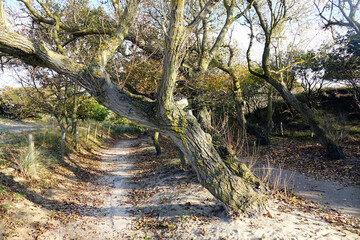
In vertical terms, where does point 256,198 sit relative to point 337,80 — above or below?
below

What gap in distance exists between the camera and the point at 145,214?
6.15 metres

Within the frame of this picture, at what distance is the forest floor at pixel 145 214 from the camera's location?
450 cm

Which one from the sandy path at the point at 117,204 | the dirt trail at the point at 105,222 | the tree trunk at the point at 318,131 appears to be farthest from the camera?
the tree trunk at the point at 318,131

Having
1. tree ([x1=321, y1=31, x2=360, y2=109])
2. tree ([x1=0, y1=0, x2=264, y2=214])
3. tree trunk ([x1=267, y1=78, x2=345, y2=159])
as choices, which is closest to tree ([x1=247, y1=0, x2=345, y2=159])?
tree trunk ([x1=267, y1=78, x2=345, y2=159])

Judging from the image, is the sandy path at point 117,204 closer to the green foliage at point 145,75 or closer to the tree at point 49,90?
the tree at point 49,90

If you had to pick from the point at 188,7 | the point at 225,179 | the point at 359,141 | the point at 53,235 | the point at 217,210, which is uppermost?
the point at 188,7

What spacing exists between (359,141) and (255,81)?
304 inches

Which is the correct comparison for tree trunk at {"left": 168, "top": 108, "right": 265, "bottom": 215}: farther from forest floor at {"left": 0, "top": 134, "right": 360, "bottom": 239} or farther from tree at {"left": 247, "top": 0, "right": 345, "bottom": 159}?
tree at {"left": 247, "top": 0, "right": 345, "bottom": 159}

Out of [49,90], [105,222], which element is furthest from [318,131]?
[49,90]

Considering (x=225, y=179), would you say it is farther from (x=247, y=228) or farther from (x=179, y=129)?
(x=179, y=129)

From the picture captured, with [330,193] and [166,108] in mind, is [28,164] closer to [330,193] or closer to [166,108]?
[166,108]

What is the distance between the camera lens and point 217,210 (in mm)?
5336

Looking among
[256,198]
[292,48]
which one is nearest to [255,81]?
[292,48]

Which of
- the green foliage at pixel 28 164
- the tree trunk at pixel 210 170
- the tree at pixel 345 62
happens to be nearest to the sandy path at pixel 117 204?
the tree trunk at pixel 210 170
